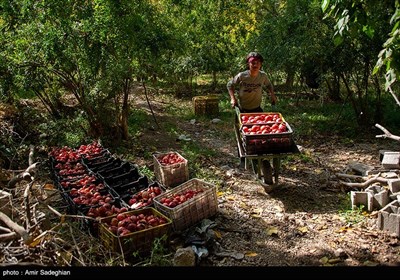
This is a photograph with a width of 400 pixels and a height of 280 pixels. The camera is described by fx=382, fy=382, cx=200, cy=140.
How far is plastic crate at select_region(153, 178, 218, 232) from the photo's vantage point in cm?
477

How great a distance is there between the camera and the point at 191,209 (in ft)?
16.2

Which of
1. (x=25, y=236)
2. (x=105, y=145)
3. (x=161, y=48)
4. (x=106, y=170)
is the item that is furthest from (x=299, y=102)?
(x=25, y=236)

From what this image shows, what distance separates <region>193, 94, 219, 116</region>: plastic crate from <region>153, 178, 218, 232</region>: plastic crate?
6906 millimetres

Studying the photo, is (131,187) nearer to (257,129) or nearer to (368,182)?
(257,129)

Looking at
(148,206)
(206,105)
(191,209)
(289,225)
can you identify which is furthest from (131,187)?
(206,105)

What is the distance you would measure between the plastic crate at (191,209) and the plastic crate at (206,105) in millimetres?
6906

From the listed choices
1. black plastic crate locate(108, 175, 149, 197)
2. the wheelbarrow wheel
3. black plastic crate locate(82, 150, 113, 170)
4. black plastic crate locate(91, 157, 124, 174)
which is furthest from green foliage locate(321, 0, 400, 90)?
black plastic crate locate(82, 150, 113, 170)

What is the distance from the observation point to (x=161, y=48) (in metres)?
8.34

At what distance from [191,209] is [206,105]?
750cm

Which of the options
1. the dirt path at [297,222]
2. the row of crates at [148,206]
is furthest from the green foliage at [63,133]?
the dirt path at [297,222]

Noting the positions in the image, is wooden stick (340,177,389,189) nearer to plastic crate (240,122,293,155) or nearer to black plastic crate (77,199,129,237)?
plastic crate (240,122,293,155)

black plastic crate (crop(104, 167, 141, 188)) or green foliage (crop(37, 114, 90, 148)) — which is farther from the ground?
green foliage (crop(37, 114, 90, 148))

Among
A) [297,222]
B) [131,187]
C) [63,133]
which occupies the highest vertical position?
[63,133]

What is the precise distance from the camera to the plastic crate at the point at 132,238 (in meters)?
4.09
